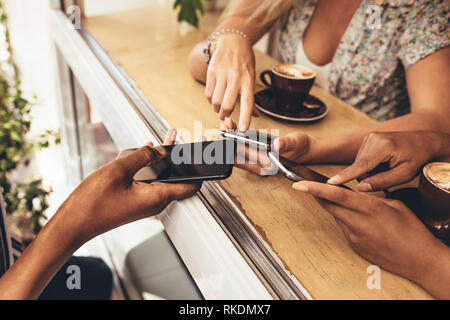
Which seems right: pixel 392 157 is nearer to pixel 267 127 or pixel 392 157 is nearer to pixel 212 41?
pixel 267 127

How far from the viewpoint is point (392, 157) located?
70cm

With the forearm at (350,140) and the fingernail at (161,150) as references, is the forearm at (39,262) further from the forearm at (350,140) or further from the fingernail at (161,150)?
the forearm at (350,140)

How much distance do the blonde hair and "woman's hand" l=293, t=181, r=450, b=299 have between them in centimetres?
81

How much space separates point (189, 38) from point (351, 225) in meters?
1.15

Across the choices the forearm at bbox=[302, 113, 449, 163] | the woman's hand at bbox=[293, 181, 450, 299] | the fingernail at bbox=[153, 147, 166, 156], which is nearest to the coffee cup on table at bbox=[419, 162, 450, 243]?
the woman's hand at bbox=[293, 181, 450, 299]

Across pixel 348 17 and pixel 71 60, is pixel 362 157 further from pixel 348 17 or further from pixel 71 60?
pixel 71 60

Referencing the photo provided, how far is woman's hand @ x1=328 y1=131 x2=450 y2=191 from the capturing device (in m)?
0.68

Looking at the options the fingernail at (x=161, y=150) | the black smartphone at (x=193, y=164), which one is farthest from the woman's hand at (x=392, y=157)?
the fingernail at (x=161, y=150)

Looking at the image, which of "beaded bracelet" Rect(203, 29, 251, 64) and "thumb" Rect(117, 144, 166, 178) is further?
"beaded bracelet" Rect(203, 29, 251, 64)

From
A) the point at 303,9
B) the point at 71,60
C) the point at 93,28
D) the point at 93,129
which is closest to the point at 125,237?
the point at 93,129

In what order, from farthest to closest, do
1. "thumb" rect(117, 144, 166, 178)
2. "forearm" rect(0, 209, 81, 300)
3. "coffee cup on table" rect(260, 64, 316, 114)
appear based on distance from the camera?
"coffee cup on table" rect(260, 64, 316, 114), "thumb" rect(117, 144, 166, 178), "forearm" rect(0, 209, 81, 300)

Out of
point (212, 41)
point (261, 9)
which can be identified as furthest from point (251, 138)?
point (261, 9)

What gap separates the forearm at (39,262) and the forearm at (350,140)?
520mm

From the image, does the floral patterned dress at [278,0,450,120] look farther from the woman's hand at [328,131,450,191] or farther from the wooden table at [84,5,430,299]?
the woman's hand at [328,131,450,191]
